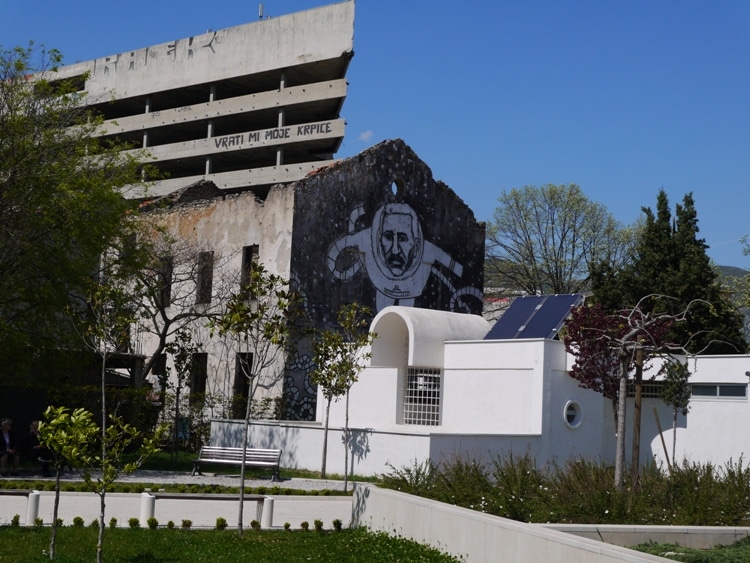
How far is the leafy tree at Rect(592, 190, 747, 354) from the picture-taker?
Answer: 34688 millimetres

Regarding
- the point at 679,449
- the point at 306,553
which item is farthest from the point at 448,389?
the point at 306,553

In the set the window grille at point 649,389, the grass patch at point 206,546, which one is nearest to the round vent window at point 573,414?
the window grille at point 649,389

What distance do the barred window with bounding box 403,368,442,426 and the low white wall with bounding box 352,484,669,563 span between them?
39.2 feet

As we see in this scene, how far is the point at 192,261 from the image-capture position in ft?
117

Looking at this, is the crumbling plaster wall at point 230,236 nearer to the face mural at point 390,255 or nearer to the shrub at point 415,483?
the face mural at point 390,255

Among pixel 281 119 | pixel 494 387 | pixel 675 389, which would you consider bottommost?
pixel 494 387

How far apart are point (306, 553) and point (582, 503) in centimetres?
397

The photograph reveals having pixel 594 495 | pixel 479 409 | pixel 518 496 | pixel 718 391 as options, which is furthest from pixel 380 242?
pixel 594 495

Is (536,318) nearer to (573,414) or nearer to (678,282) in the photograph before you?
(573,414)

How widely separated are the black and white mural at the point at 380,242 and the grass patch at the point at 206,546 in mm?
17948

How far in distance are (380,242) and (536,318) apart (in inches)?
361

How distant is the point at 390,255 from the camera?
119 feet

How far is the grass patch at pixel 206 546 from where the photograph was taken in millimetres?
12633

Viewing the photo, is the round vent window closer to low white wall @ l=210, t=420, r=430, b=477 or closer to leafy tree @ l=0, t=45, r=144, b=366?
low white wall @ l=210, t=420, r=430, b=477
